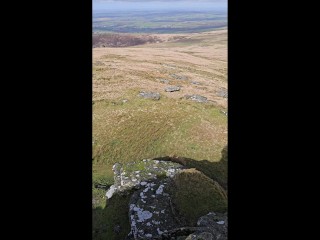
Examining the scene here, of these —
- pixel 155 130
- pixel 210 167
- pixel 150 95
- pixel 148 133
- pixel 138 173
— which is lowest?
pixel 210 167

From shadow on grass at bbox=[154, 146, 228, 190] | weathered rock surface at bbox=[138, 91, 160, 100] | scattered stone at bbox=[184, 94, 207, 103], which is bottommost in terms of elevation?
shadow on grass at bbox=[154, 146, 228, 190]

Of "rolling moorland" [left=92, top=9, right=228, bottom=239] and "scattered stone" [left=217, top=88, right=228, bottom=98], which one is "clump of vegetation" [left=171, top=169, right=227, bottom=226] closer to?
"rolling moorland" [left=92, top=9, right=228, bottom=239]

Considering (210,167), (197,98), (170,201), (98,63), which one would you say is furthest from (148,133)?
(98,63)

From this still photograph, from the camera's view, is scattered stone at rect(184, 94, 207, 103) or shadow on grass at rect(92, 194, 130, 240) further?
scattered stone at rect(184, 94, 207, 103)

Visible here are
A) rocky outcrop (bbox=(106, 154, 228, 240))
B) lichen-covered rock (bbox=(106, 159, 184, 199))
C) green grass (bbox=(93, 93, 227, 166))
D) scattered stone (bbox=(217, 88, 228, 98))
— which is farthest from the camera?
scattered stone (bbox=(217, 88, 228, 98))

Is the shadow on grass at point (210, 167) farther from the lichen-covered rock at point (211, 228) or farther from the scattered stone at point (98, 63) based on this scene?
the scattered stone at point (98, 63)

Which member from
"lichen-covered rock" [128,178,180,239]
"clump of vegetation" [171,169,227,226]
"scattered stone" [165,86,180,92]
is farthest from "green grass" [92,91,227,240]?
"scattered stone" [165,86,180,92]

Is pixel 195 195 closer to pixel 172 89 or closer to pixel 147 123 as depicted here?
pixel 147 123
